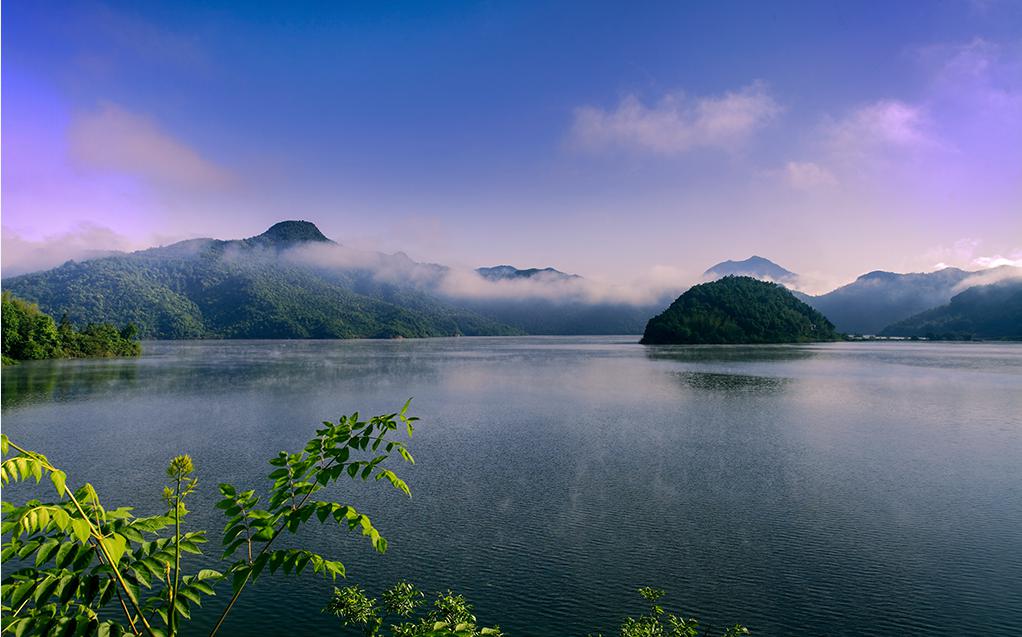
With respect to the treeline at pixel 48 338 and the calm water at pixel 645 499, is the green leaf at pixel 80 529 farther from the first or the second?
the treeline at pixel 48 338

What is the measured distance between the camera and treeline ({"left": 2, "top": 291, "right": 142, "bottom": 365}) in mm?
92250

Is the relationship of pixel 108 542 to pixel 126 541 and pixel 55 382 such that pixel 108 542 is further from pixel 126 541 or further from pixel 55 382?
pixel 55 382

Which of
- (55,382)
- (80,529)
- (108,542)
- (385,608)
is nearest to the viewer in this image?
(80,529)

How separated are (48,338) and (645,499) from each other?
120036 mm

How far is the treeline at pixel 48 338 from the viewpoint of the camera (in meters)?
92.2

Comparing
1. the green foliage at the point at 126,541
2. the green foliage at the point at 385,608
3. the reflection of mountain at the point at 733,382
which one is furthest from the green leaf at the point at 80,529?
the reflection of mountain at the point at 733,382

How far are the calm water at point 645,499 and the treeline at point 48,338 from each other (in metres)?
59.7

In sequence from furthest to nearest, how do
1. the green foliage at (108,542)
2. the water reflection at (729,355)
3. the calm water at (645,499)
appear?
the water reflection at (729,355)
the calm water at (645,499)
the green foliage at (108,542)

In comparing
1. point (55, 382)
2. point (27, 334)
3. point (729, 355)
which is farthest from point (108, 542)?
point (729, 355)

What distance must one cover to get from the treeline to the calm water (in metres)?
59.7

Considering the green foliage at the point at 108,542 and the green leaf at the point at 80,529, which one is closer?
the green leaf at the point at 80,529

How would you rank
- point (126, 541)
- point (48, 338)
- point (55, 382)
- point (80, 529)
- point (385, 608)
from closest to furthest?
1. point (80, 529)
2. point (126, 541)
3. point (385, 608)
4. point (55, 382)
5. point (48, 338)

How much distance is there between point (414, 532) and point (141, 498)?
1091cm

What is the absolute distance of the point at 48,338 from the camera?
3981 inches
